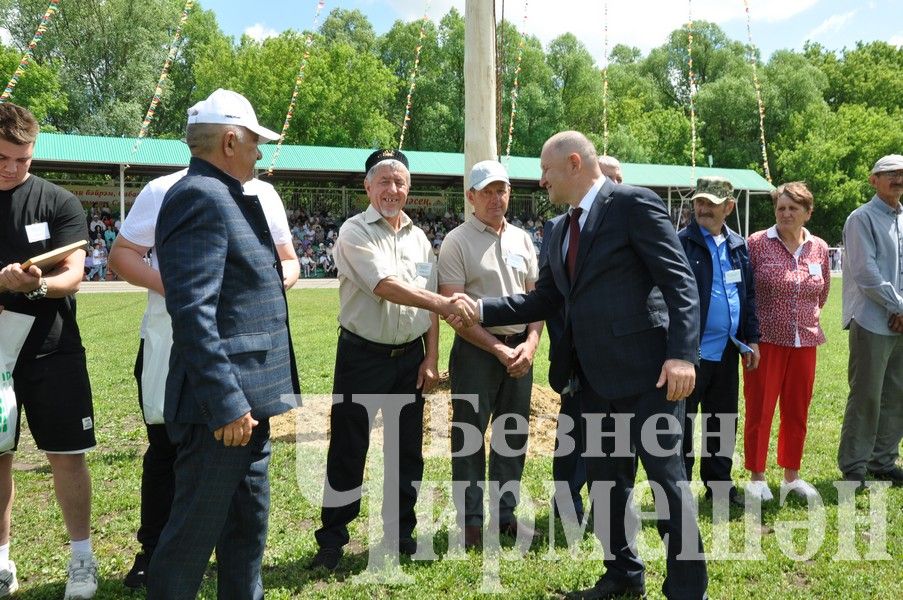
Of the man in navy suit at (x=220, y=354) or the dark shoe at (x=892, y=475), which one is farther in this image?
the dark shoe at (x=892, y=475)

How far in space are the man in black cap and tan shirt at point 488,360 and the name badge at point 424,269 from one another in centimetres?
13

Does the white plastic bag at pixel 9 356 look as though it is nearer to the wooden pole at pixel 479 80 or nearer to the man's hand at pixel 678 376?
the man's hand at pixel 678 376

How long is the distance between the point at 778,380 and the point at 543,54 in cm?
5159

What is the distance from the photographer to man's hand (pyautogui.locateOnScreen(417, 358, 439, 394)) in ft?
13.8

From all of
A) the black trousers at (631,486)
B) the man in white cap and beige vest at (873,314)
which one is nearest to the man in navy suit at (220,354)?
the black trousers at (631,486)

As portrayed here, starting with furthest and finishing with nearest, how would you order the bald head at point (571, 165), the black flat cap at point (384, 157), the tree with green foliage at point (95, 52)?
the tree with green foliage at point (95, 52)
the black flat cap at point (384, 157)
the bald head at point (571, 165)

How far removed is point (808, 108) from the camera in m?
48.6

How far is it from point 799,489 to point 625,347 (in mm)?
2522

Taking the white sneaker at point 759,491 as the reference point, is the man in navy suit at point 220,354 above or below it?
above

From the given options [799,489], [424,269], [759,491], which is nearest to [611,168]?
[424,269]

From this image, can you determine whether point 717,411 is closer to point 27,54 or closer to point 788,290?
point 788,290

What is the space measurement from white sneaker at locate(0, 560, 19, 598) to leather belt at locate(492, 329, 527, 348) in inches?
111

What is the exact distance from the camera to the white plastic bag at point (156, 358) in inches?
133

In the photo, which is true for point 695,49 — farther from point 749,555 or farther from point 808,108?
point 749,555
